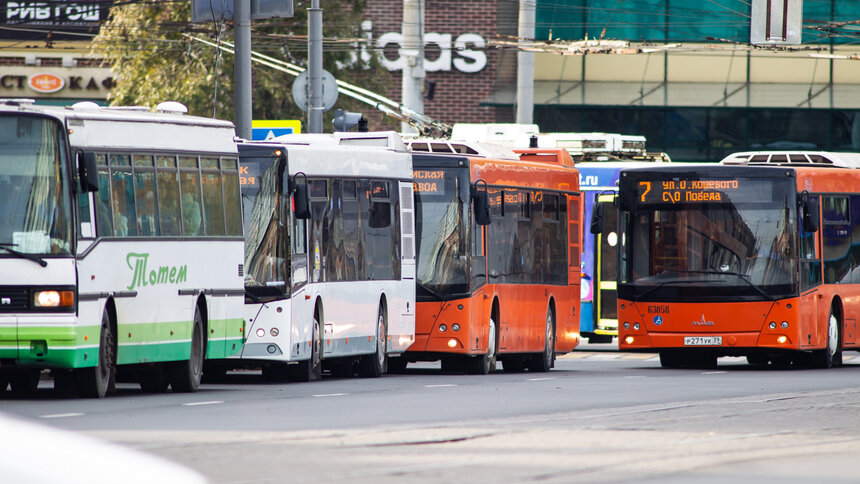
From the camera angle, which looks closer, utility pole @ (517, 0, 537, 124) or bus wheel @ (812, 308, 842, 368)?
bus wheel @ (812, 308, 842, 368)

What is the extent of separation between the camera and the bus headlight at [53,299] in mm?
15070

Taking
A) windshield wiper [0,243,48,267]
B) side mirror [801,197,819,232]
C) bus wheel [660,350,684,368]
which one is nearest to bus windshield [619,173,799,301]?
side mirror [801,197,819,232]

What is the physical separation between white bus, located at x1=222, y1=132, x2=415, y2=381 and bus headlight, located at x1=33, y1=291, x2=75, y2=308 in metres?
4.68

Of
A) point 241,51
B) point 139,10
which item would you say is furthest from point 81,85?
point 241,51

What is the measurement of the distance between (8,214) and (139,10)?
920 inches

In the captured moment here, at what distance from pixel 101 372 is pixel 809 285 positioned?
12.7m

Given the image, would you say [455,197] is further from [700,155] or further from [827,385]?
[700,155]

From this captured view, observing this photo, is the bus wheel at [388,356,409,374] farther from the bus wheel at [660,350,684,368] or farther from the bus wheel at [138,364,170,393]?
the bus wheel at [138,364,170,393]

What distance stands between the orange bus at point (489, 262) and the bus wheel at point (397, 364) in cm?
3

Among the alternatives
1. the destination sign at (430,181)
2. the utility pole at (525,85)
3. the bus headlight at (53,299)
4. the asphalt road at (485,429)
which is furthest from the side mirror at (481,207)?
the utility pole at (525,85)

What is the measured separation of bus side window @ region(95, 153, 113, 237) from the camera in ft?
52.2

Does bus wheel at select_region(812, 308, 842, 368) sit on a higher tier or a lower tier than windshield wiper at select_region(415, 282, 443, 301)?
lower

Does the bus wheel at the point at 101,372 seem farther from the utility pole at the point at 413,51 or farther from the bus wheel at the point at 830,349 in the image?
the utility pole at the point at 413,51

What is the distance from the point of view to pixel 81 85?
155 ft
